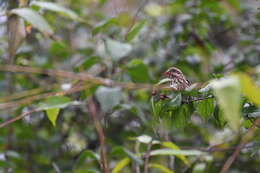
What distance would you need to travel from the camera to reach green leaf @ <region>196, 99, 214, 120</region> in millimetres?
595

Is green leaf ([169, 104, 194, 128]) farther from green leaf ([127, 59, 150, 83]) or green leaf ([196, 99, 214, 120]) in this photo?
green leaf ([127, 59, 150, 83])

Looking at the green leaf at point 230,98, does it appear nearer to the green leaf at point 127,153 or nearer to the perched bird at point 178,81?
the perched bird at point 178,81

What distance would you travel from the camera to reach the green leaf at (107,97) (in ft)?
2.79

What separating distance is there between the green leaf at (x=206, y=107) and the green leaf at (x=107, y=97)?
0.29 m

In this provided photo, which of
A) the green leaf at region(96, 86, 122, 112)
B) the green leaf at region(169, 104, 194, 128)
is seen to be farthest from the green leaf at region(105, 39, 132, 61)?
the green leaf at region(169, 104, 194, 128)

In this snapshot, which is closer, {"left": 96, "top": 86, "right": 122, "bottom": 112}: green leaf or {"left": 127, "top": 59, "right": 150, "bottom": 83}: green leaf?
{"left": 96, "top": 86, "right": 122, "bottom": 112}: green leaf

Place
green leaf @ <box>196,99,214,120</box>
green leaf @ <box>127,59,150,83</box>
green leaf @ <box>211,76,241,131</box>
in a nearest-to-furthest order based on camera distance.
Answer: green leaf @ <box>211,76,241,131</box> → green leaf @ <box>196,99,214,120</box> → green leaf @ <box>127,59,150,83</box>

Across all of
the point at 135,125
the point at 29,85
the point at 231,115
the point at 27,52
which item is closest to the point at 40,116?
the point at 29,85

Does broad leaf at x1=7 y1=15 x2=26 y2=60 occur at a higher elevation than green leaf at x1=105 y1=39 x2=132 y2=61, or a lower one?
higher

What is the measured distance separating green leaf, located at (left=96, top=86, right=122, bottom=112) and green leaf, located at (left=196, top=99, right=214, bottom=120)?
0.29 m

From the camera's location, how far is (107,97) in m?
0.87

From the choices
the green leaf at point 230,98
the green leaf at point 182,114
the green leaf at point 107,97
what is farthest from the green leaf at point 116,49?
Answer: the green leaf at point 230,98

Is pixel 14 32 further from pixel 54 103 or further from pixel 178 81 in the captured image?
pixel 178 81

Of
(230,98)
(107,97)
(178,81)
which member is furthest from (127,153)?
(230,98)
